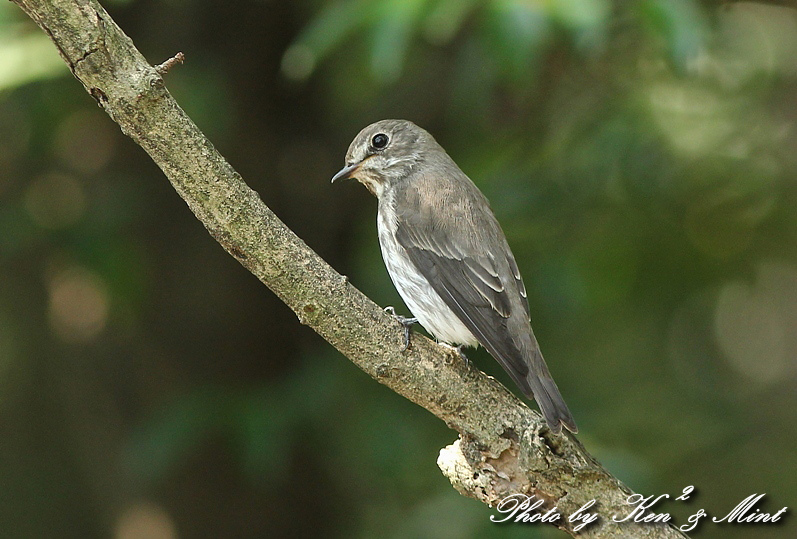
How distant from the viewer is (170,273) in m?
5.85

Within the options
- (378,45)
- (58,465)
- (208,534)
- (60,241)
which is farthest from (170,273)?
(378,45)

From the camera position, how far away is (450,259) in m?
4.36

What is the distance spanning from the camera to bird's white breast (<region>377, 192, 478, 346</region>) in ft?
14.1

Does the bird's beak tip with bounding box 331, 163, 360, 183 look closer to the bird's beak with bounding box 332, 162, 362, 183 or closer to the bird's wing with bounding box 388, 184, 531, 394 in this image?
the bird's beak with bounding box 332, 162, 362, 183

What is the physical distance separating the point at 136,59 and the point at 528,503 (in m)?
2.13

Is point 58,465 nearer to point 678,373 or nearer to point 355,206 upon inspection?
point 355,206

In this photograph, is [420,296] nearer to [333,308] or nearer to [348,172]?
[348,172]

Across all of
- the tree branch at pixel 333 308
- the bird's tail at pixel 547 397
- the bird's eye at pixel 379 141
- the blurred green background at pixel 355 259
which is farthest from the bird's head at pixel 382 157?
the tree branch at pixel 333 308

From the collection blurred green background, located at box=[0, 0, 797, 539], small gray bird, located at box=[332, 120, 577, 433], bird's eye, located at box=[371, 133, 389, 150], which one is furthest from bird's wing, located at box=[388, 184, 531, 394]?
blurred green background, located at box=[0, 0, 797, 539]

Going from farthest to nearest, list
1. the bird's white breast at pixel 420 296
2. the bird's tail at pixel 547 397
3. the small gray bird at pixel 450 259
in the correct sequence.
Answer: the bird's white breast at pixel 420 296
the small gray bird at pixel 450 259
the bird's tail at pixel 547 397

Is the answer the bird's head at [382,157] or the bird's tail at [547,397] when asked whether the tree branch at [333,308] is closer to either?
the bird's tail at [547,397]

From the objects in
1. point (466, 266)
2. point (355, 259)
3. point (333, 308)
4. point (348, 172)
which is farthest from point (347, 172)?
point (333, 308)

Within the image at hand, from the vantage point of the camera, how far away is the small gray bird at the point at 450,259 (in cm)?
404

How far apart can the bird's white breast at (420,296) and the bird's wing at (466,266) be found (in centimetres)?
4
